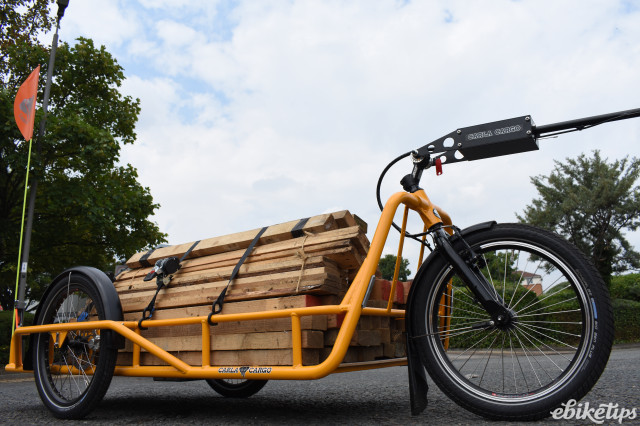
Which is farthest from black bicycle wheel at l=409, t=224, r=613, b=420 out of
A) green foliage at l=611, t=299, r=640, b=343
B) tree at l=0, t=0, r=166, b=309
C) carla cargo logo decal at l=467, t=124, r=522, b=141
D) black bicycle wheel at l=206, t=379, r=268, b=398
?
green foliage at l=611, t=299, r=640, b=343

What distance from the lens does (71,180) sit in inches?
539

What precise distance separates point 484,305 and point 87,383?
111 inches

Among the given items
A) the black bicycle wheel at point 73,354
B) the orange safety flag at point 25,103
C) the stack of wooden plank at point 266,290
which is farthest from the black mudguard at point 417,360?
the orange safety flag at point 25,103

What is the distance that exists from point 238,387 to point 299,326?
2069mm

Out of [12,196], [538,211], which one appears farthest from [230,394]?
[538,211]

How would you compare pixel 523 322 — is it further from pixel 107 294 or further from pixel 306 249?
pixel 107 294

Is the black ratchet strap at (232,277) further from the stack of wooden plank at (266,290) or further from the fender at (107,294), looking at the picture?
the fender at (107,294)

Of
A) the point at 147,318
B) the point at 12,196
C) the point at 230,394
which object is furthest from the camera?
the point at 12,196

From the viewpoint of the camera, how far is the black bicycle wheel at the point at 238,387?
454 centimetres

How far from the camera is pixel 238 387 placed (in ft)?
15.2

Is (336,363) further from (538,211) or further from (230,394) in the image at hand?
(538,211)

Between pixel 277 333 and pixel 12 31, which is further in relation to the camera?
pixel 12 31

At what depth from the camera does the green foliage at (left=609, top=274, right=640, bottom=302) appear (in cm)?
2691

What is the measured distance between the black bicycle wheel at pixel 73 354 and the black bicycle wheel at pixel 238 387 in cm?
108
